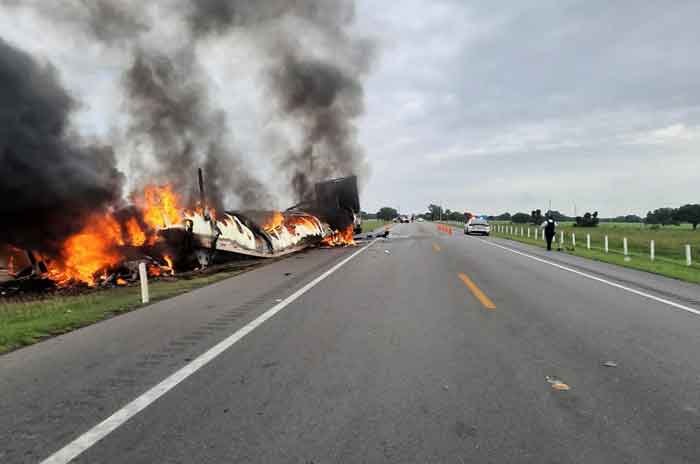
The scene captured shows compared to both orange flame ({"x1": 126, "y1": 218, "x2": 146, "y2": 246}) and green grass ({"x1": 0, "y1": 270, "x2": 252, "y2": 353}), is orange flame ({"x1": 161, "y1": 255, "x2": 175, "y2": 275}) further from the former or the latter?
green grass ({"x1": 0, "y1": 270, "x2": 252, "y2": 353})

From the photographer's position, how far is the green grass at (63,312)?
18.6 feet

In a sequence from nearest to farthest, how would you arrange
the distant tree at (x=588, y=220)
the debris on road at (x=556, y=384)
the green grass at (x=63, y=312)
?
the debris on road at (x=556, y=384)
the green grass at (x=63, y=312)
the distant tree at (x=588, y=220)

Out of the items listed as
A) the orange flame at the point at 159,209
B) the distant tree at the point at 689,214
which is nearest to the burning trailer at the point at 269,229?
the orange flame at the point at 159,209

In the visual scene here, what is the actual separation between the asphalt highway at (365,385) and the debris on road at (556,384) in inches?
0.9

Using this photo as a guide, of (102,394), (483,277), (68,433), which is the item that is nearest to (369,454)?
(68,433)

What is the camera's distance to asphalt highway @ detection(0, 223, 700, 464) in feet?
8.55

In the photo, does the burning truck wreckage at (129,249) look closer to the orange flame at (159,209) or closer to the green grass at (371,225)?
the orange flame at (159,209)

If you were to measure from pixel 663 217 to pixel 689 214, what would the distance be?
1654 centimetres

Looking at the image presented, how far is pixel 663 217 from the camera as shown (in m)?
139

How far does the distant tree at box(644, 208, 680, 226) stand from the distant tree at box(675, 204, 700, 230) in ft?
7.25

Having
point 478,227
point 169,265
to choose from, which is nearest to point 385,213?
point 478,227

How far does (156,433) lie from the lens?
279 cm

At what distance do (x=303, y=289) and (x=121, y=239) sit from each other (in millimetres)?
7195

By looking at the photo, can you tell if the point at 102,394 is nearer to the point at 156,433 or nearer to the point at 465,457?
the point at 156,433
